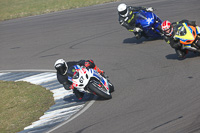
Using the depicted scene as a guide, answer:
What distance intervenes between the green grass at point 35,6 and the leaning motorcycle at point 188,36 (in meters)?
16.1

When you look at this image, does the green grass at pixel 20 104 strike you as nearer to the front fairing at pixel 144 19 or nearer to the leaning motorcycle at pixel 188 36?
the leaning motorcycle at pixel 188 36

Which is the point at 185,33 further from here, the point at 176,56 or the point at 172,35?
the point at 176,56

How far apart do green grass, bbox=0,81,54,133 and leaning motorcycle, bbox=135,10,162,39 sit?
504cm

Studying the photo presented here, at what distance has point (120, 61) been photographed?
14.0 meters

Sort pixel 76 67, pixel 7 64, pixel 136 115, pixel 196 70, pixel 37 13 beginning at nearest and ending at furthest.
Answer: pixel 136 115, pixel 76 67, pixel 196 70, pixel 7 64, pixel 37 13

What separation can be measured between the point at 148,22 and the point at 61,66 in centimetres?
591

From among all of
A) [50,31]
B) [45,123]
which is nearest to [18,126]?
[45,123]

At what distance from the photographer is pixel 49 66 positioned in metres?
15.0

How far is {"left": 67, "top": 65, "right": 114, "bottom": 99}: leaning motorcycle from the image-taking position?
10062mm

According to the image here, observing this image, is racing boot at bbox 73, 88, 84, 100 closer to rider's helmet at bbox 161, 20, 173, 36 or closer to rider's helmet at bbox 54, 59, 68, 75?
rider's helmet at bbox 54, 59, 68, 75

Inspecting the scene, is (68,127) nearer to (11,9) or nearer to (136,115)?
(136,115)

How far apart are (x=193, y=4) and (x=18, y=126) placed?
1422 cm

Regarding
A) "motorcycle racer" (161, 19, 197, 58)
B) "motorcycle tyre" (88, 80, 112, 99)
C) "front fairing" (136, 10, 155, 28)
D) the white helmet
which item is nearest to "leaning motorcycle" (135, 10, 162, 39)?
"front fairing" (136, 10, 155, 28)

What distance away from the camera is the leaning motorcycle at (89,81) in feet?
33.0
